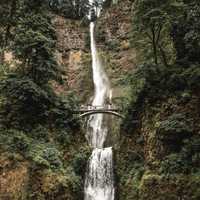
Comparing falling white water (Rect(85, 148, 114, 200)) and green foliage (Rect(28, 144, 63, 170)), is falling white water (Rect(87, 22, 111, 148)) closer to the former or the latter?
falling white water (Rect(85, 148, 114, 200))

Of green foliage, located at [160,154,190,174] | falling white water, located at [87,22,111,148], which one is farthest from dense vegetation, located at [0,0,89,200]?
green foliage, located at [160,154,190,174]

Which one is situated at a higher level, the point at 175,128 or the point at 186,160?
the point at 175,128

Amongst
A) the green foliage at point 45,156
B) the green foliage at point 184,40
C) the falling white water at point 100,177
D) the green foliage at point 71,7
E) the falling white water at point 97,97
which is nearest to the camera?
the green foliage at point 184,40

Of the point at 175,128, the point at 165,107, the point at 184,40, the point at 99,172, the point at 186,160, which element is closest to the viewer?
the point at 186,160

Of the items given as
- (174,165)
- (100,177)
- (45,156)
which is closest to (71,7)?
(100,177)

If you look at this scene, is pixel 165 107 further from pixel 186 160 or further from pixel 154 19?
pixel 154 19

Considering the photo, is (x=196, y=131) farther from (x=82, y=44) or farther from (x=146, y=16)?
(x=82, y=44)

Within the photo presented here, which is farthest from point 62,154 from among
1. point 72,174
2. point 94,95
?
point 94,95

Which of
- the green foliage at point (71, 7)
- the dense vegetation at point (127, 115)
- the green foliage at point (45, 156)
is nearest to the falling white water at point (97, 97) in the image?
the green foliage at point (71, 7)

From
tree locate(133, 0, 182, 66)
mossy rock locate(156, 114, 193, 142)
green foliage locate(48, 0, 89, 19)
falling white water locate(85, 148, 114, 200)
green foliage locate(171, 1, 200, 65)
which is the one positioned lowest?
falling white water locate(85, 148, 114, 200)

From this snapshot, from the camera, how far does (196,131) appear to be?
23.0 metres

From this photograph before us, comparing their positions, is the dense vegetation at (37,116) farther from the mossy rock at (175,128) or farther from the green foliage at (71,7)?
the green foliage at (71,7)

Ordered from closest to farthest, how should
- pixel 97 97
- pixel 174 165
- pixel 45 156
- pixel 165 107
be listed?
1. pixel 174 165
2. pixel 165 107
3. pixel 45 156
4. pixel 97 97

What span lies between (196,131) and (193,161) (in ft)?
5.99
